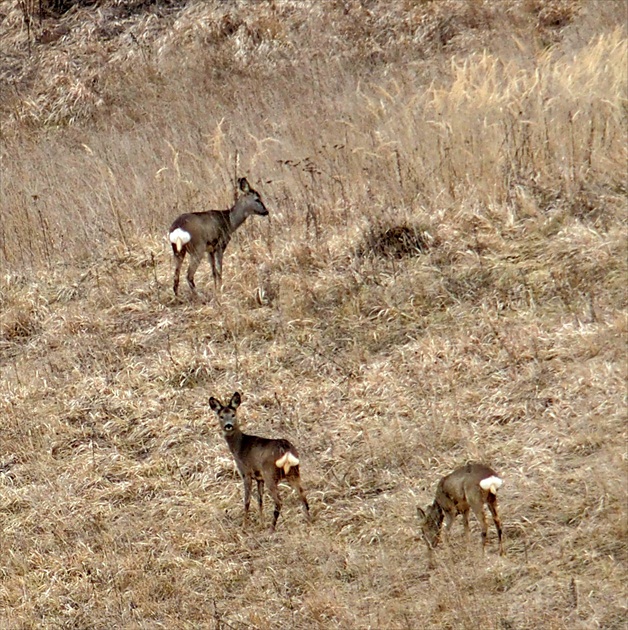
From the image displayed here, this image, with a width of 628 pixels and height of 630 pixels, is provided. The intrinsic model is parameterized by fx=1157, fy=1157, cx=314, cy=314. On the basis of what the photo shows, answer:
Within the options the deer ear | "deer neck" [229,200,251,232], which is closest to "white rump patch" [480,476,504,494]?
the deer ear

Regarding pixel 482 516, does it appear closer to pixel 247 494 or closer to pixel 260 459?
pixel 260 459

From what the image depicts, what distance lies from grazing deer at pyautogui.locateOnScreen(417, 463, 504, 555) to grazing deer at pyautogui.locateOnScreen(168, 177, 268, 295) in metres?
4.03

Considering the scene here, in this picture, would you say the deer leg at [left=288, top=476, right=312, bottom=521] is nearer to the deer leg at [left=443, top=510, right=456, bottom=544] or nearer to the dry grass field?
the dry grass field

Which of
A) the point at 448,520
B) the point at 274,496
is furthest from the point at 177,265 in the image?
the point at 448,520

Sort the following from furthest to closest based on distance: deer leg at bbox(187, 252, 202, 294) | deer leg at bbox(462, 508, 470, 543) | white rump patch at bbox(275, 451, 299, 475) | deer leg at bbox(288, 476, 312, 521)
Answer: deer leg at bbox(187, 252, 202, 294)
deer leg at bbox(288, 476, 312, 521)
white rump patch at bbox(275, 451, 299, 475)
deer leg at bbox(462, 508, 470, 543)

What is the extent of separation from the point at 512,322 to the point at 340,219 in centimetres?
240

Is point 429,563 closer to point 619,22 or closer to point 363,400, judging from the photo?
point 363,400

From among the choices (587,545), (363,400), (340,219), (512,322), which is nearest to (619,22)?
(340,219)

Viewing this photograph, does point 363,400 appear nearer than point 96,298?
Yes

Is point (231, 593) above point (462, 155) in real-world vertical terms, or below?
below

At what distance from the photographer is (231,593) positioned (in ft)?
21.1

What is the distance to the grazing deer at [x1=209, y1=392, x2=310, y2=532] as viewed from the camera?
6766mm

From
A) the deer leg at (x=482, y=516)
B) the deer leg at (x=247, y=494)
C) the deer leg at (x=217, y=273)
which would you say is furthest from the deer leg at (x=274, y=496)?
the deer leg at (x=217, y=273)

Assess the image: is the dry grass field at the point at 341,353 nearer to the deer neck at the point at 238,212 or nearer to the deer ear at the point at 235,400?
the deer neck at the point at 238,212
